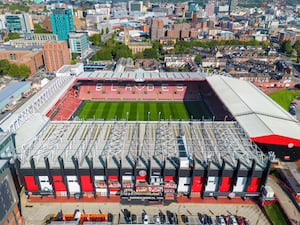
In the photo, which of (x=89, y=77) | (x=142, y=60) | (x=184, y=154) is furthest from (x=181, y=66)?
(x=184, y=154)

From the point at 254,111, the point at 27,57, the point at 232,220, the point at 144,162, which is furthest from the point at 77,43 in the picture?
the point at 232,220

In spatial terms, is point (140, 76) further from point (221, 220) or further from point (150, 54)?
point (221, 220)

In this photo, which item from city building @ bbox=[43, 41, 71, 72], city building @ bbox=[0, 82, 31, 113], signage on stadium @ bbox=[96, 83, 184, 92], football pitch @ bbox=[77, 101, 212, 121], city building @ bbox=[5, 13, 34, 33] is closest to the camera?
football pitch @ bbox=[77, 101, 212, 121]

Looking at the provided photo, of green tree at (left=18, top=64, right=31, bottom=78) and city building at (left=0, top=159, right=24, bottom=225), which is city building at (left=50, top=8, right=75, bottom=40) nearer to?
green tree at (left=18, top=64, right=31, bottom=78)

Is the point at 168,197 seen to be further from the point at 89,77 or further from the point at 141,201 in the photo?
the point at 89,77

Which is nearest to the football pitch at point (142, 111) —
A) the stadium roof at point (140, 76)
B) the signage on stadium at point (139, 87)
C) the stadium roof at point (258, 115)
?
the signage on stadium at point (139, 87)

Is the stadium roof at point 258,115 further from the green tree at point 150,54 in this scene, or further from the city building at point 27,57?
the city building at point 27,57

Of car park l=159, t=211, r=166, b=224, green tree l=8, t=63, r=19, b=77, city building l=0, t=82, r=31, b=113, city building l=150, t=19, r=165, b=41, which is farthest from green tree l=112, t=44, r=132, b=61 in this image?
car park l=159, t=211, r=166, b=224
